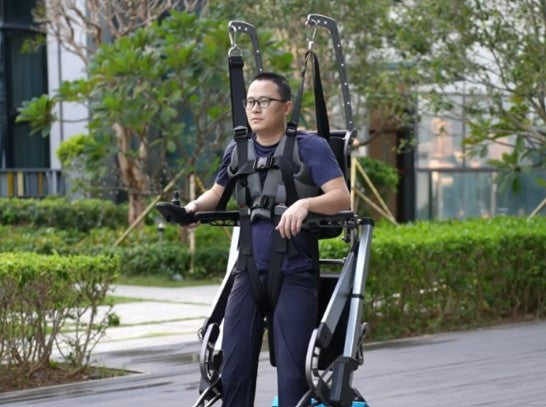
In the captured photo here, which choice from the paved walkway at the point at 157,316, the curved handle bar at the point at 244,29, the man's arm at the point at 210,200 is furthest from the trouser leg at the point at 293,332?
the paved walkway at the point at 157,316

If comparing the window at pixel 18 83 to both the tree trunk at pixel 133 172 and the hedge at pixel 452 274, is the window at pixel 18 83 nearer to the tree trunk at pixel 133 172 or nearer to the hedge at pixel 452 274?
the tree trunk at pixel 133 172

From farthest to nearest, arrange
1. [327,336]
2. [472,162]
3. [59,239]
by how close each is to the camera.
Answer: [472,162], [59,239], [327,336]

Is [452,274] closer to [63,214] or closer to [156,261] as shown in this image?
[156,261]

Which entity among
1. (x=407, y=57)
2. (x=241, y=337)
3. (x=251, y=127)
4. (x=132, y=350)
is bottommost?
(x=132, y=350)

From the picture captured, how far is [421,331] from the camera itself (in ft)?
42.6

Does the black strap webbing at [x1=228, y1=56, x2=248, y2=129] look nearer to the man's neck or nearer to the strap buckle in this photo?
the man's neck

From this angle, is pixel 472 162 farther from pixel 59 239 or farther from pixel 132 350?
pixel 132 350

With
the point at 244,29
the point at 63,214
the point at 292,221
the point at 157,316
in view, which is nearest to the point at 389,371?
the point at 244,29

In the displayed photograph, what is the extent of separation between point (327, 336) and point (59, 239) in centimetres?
1567

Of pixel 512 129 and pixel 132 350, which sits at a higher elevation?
pixel 512 129

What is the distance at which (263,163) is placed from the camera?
6.58 metres

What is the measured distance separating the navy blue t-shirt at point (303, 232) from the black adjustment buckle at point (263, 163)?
0.06 meters

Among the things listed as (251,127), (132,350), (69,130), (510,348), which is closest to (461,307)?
(510,348)

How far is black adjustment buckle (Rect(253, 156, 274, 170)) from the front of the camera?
6.57 meters
